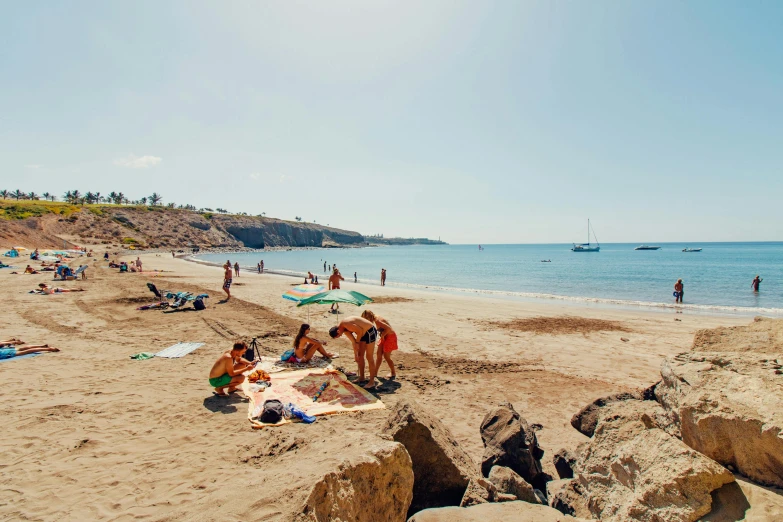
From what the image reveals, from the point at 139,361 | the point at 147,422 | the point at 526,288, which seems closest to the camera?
the point at 147,422

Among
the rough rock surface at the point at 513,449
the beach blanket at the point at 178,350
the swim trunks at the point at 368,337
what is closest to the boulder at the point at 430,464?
the rough rock surface at the point at 513,449

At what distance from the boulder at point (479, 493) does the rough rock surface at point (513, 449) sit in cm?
61

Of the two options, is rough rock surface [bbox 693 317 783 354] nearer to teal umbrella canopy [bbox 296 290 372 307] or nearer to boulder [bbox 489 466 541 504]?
boulder [bbox 489 466 541 504]

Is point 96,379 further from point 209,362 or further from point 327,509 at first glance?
point 327,509

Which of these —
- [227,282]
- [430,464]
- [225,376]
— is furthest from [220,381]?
[227,282]

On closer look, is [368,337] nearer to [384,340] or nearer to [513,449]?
[384,340]

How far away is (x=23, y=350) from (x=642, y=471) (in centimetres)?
1174

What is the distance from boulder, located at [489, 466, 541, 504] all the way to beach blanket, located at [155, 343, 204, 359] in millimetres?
8005

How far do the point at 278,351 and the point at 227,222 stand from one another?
134 meters

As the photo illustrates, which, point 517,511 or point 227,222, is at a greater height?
point 227,222

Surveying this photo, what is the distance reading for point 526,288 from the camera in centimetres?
3419

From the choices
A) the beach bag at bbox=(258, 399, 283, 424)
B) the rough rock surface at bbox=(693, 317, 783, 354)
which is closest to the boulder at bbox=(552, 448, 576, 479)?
the rough rock surface at bbox=(693, 317, 783, 354)

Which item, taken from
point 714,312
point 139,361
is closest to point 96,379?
point 139,361

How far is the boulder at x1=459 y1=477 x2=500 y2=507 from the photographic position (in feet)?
11.6
